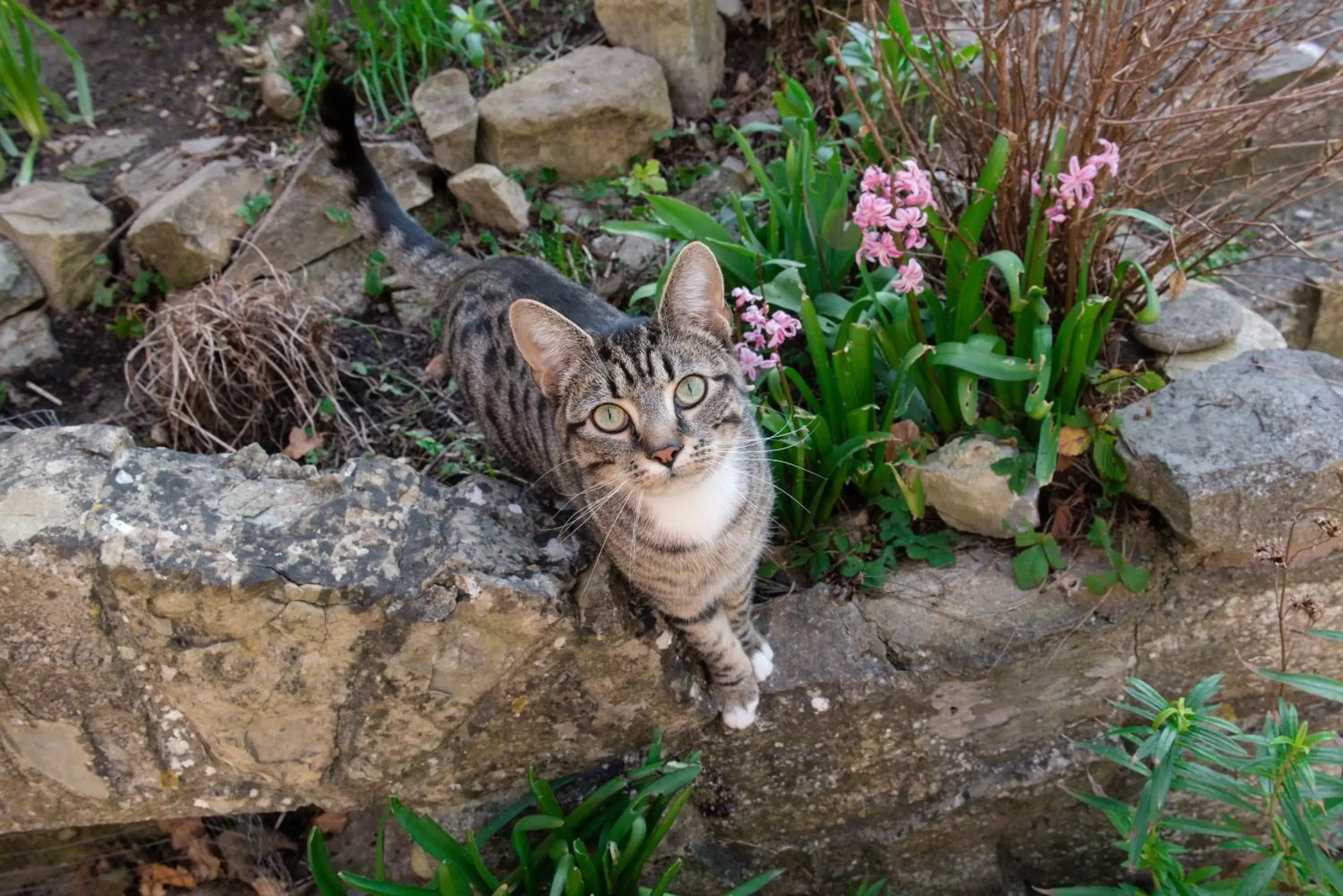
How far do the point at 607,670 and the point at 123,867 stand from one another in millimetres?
2139

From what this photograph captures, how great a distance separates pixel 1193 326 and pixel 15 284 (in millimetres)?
4296

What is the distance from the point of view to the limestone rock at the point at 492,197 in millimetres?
4215

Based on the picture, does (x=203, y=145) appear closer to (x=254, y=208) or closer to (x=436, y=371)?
(x=254, y=208)

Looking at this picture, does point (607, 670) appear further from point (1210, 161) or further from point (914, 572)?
point (1210, 161)

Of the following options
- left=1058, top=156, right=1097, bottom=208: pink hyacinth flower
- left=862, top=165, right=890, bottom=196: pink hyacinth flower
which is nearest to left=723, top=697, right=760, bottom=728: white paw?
left=862, top=165, right=890, bottom=196: pink hyacinth flower

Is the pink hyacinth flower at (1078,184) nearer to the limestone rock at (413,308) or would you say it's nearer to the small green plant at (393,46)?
the limestone rock at (413,308)

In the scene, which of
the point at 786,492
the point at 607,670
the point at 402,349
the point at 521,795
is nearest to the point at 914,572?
the point at 786,492

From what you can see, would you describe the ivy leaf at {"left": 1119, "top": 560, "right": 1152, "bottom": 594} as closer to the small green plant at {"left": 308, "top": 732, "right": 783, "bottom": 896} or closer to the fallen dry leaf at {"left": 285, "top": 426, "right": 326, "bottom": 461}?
the small green plant at {"left": 308, "top": 732, "right": 783, "bottom": 896}

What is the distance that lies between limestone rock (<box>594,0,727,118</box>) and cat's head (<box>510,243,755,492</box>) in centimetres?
222

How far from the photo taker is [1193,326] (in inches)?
130

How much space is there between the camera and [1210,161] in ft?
11.3

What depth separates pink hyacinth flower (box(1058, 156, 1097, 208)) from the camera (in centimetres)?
274

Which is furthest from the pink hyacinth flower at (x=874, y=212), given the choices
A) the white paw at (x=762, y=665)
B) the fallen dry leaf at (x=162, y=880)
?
the fallen dry leaf at (x=162, y=880)

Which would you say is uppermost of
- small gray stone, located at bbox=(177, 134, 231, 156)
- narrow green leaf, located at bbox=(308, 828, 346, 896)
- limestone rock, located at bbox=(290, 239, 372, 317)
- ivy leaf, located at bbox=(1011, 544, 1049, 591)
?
small gray stone, located at bbox=(177, 134, 231, 156)
